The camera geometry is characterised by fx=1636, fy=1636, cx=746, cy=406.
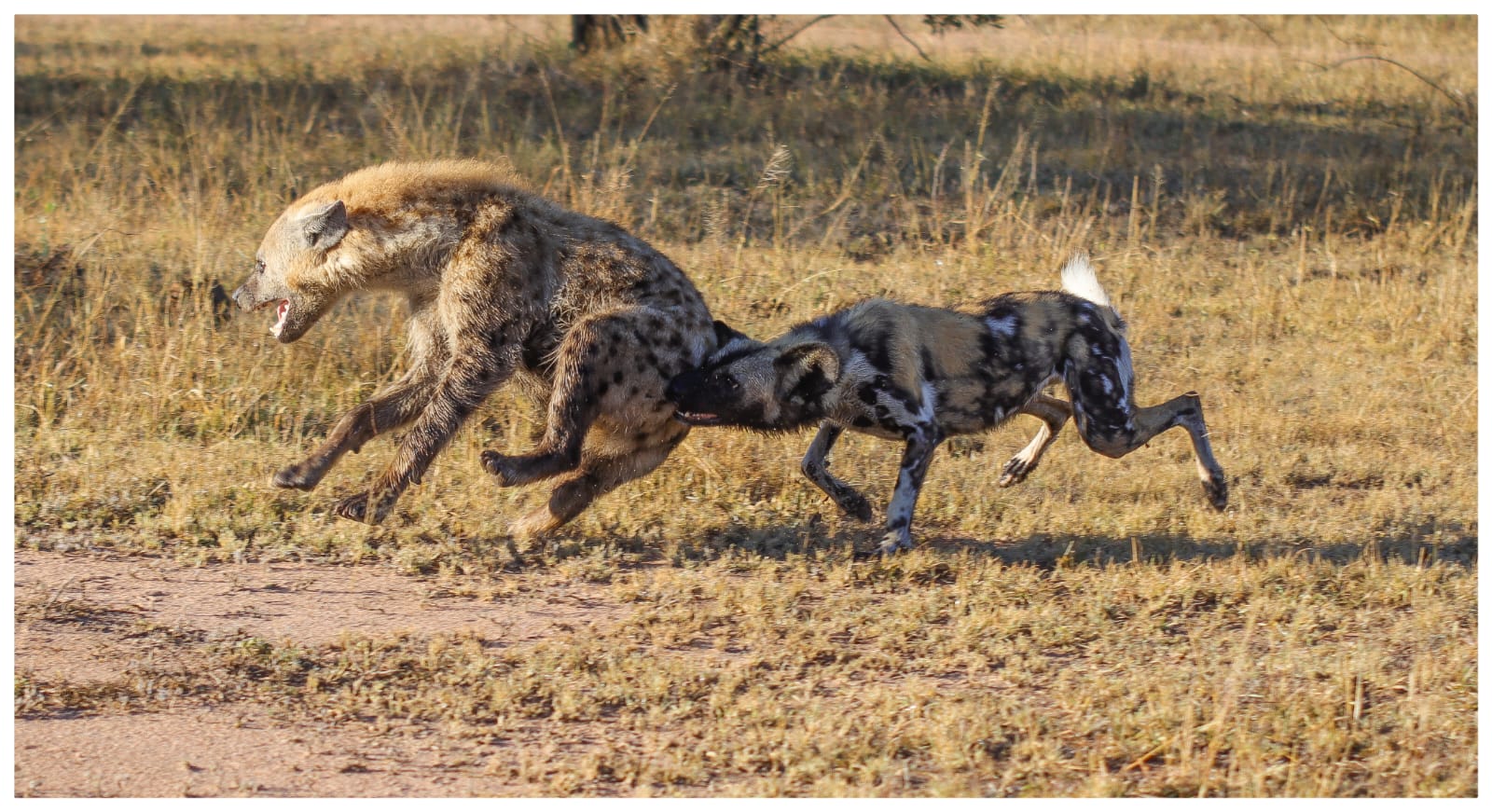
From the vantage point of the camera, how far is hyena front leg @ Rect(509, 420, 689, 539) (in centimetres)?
606

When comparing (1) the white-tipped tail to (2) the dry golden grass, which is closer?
(2) the dry golden grass

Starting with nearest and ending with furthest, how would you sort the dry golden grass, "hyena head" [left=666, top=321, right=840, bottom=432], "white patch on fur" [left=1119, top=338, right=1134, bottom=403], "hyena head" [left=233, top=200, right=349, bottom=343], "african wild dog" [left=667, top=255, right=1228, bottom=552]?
the dry golden grass, "hyena head" [left=666, top=321, right=840, bottom=432], "african wild dog" [left=667, top=255, right=1228, bottom=552], "hyena head" [left=233, top=200, right=349, bottom=343], "white patch on fur" [left=1119, top=338, right=1134, bottom=403]

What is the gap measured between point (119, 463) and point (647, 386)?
2.38 metres

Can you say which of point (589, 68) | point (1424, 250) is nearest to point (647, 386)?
point (1424, 250)

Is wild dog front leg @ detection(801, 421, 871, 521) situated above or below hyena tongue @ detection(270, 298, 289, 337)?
below

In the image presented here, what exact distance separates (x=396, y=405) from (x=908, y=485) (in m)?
1.94

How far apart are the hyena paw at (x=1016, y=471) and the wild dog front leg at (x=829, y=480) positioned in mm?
753

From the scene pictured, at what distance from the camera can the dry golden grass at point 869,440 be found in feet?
15.4

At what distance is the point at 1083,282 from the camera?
6.63 metres

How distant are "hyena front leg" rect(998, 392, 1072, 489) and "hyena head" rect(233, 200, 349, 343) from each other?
2796 mm

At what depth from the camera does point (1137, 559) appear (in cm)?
602

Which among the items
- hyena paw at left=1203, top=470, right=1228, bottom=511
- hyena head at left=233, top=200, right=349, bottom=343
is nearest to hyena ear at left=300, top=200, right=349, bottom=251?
hyena head at left=233, top=200, right=349, bottom=343

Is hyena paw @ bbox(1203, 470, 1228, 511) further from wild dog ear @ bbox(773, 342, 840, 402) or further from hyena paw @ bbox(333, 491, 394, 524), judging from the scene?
hyena paw @ bbox(333, 491, 394, 524)

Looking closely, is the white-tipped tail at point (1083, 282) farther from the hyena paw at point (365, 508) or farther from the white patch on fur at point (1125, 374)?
the hyena paw at point (365, 508)
